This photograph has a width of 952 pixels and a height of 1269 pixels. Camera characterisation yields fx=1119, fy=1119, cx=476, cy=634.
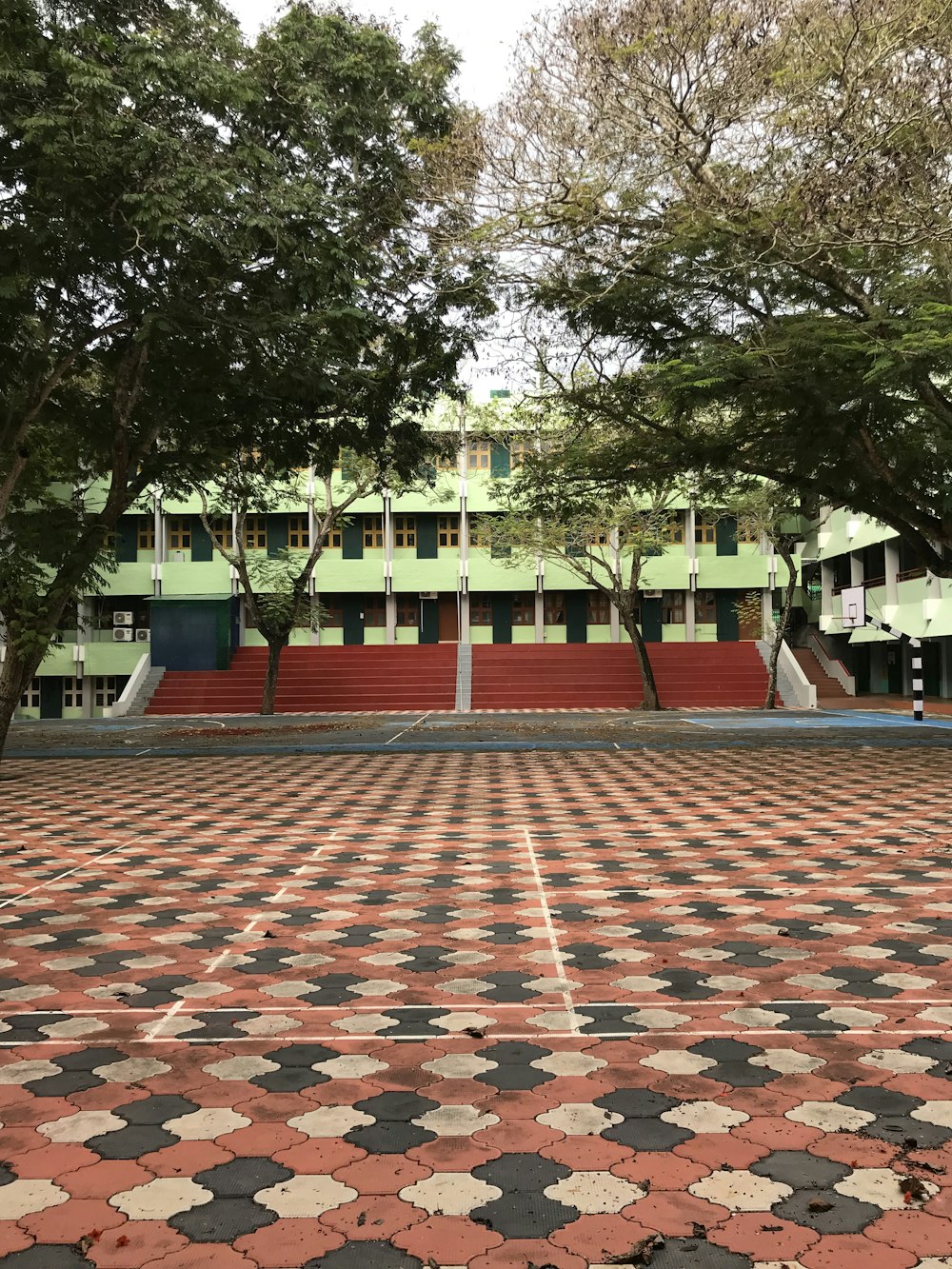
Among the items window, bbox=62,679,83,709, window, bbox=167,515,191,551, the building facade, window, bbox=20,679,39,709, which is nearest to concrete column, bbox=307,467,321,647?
the building facade

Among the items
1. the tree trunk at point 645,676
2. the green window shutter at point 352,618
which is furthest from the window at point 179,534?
the tree trunk at point 645,676

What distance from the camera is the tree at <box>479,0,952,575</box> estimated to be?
965cm

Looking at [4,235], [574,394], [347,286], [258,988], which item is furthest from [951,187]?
[258,988]

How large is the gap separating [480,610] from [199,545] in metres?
8.97

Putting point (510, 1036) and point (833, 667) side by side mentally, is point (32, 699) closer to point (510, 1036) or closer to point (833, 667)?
point (833, 667)

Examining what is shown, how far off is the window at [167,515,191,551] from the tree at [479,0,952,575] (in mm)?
23926

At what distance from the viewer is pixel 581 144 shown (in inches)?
407

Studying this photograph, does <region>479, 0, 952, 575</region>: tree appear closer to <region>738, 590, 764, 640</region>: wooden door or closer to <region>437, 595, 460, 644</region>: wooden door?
<region>738, 590, 764, 640</region>: wooden door

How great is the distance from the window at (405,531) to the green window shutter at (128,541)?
799cm

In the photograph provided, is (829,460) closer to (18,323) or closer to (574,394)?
(574,394)

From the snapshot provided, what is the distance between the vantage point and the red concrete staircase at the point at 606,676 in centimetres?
2798

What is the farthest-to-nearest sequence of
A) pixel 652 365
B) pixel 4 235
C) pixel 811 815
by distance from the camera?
1. pixel 652 365
2. pixel 4 235
3. pixel 811 815

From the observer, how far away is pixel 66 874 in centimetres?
686

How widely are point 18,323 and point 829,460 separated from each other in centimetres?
891
